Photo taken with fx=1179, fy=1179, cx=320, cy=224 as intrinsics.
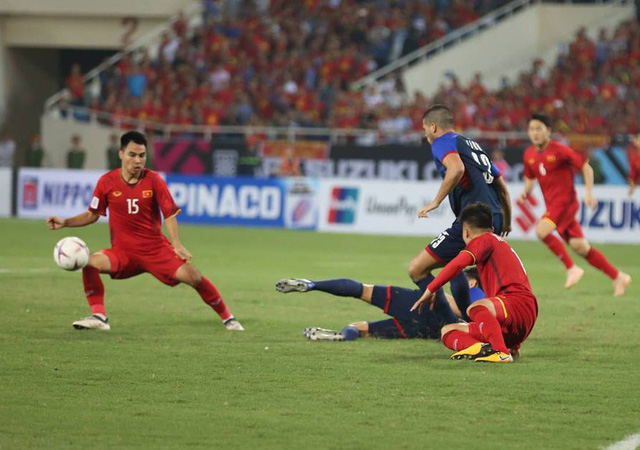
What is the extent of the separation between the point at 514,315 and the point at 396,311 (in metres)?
1.58

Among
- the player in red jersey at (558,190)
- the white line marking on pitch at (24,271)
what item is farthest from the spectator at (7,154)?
the player in red jersey at (558,190)

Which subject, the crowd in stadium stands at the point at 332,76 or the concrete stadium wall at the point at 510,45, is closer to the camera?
the crowd in stadium stands at the point at 332,76

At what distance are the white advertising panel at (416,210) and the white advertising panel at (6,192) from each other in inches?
325

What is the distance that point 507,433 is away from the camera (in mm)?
6508

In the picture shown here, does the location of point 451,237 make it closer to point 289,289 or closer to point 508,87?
point 289,289

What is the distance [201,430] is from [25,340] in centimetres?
386

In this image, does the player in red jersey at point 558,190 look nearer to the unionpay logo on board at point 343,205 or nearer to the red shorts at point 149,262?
the red shorts at point 149,262

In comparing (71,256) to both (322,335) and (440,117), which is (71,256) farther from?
(440,117)

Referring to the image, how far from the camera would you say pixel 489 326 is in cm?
880

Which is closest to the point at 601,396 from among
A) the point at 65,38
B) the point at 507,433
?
the point at 507,433

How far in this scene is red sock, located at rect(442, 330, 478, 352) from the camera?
916cm

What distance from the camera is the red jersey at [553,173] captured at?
1512cm

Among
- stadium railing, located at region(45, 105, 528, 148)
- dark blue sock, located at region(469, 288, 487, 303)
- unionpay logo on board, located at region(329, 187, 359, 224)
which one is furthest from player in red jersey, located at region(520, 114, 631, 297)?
stadium railing, located at region(45, 105, 528, 148)

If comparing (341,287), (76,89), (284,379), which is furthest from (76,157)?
(284,379)
